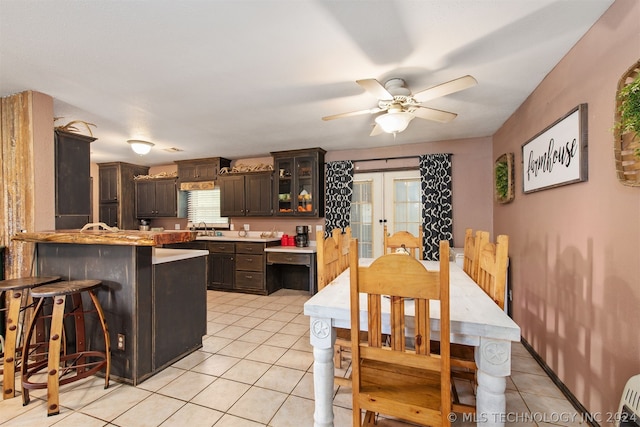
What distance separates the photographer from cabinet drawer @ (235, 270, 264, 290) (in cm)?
454

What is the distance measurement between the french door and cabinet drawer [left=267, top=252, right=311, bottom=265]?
946 millimetres

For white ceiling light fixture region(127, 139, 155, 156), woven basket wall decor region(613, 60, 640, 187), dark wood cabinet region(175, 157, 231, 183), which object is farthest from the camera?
dark wood cabinet region(175, 157, 231, 183)

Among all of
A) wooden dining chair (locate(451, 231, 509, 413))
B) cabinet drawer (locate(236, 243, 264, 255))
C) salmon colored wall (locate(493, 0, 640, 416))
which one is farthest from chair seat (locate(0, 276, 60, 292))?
→ salmon colored wall (locate(493, 0, 640, 416))

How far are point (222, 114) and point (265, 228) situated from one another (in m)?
2.58

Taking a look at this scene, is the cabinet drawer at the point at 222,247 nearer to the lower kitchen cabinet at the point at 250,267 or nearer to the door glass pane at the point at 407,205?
the lower kitchen cabinet at the point at 250,267

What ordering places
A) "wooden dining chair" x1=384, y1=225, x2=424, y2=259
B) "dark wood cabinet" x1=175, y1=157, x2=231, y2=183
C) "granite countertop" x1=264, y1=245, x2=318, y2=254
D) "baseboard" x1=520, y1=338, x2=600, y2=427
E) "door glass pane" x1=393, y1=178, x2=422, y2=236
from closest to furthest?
"baseboard" x1=520, y1=338, x2=600, y2=427 → "wooden dining chair" x1=384, y1=225, x2=424, y2=259 → "granite countertop" x1=264, y1=245, x2=318, y2=254 → "door glass pane" x1=393, y1=178, x2=422, y2=236 → "dark wood cabinet" x1=175, y1=157, x2=231, y2=183

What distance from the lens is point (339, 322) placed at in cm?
150

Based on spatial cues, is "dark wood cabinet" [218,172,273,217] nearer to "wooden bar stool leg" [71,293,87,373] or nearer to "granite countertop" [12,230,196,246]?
"granite countertop" [12,230,196,246]

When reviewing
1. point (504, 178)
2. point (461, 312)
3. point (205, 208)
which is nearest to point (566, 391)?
point (461, 312)

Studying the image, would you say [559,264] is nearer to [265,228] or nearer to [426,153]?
[426,153]

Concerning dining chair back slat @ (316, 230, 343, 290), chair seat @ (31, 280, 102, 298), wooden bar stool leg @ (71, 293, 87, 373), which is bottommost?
wooden bar stool leg @ (71, 293, 87, 373)

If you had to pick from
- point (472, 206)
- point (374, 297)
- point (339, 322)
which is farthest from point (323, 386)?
point (472, 206)

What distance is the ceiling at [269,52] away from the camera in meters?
1.52

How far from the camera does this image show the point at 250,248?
4.62 m
